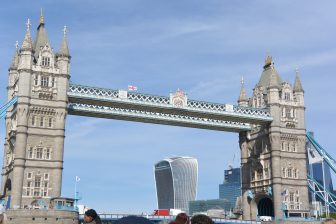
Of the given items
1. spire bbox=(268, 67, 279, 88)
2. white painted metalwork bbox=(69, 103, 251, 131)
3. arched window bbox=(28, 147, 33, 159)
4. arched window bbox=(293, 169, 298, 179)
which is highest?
spire bbox=(268, 67, 279, 88)

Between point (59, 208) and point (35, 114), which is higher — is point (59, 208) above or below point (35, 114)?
below

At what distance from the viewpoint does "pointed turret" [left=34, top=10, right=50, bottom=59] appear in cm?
6775

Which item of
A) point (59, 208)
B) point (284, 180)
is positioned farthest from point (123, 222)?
point (284, 180)

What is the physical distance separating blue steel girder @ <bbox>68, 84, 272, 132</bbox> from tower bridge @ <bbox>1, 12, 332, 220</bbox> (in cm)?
14

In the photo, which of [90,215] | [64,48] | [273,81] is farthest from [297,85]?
[90,215]

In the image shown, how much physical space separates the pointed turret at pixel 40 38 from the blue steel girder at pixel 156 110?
256 inches

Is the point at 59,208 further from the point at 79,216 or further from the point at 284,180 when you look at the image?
the point at 284,180

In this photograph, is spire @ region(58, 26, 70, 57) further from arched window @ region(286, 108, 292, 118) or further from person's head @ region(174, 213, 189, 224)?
person's head @ region(174, 213, 189, 224)

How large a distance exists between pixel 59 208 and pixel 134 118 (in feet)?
60.4

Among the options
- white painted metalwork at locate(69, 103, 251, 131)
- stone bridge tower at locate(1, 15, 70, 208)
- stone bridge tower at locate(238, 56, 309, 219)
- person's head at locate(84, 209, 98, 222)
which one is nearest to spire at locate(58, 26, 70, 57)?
stone bridge tower at locate(1, 15, 70, 208)

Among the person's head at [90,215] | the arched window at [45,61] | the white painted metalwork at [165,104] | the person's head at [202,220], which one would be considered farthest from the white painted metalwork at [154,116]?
the person's head at [202,220]

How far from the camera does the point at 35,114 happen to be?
64250 mm

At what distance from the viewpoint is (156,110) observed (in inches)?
2867

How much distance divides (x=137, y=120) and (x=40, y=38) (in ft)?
58.4
